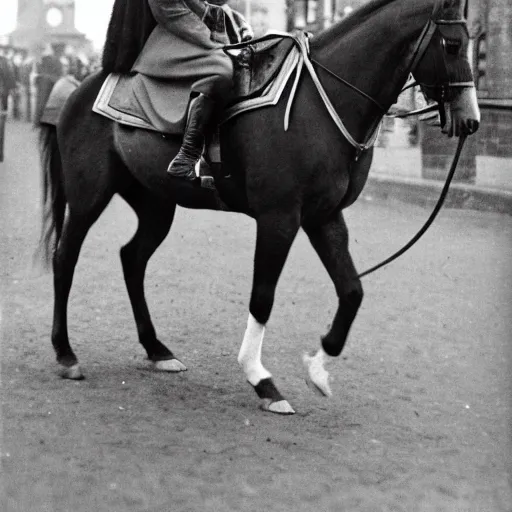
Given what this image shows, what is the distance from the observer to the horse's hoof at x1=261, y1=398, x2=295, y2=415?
5.70 m

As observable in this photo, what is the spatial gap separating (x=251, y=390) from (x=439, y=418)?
1.14 meters

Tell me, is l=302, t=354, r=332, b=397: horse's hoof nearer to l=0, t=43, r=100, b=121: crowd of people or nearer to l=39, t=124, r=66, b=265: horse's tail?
l=39, t=124, r=66, b=265: horse's tail

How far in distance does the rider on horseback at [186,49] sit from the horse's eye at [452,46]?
1.18 m

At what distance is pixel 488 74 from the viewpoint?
16.5m

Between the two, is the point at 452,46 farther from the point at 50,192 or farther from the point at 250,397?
the point at 50,192

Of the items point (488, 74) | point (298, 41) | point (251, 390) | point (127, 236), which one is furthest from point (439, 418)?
point (488, 74)

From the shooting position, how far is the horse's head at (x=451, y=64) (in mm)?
5129

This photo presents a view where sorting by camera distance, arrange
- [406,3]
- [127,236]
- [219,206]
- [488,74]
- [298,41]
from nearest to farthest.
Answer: [406,3], [298,41], [219,206], [127,236], [488,74]

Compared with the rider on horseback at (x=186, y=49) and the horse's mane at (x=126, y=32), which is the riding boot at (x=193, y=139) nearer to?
the rider on horseback at (x=186, y=49)

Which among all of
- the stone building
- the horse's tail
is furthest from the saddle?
the stone building

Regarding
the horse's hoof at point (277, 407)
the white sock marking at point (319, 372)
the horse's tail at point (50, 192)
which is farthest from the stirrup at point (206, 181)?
the horse's tail at point (50, 192)

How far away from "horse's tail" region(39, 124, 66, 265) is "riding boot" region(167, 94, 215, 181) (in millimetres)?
1501

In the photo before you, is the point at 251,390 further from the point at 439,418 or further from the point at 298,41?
the point at 298,41

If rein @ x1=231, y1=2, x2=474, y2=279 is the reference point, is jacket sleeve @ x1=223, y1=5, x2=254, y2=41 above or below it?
above
